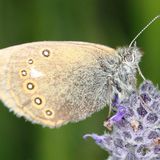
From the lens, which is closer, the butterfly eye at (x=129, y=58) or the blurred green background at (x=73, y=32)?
the butterfly eye at (x=129, y=58)

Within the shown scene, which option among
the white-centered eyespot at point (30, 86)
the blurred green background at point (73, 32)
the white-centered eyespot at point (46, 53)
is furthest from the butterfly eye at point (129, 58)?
the blurred green background at point (73, 32)

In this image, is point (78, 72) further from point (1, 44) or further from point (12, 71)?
point (1, 44)

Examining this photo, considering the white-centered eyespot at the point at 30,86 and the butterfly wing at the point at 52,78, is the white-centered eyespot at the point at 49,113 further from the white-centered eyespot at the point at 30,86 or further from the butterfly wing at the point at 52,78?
the white-centered eyespot at the point at 30,86

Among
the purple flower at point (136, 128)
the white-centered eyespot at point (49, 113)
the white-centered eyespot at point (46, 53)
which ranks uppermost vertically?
the white-centered eyespot at point (46, 53)

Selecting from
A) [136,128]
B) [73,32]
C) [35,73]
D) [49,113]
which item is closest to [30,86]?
[35,73]

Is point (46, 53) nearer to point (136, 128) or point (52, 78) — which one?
point (52, 78)

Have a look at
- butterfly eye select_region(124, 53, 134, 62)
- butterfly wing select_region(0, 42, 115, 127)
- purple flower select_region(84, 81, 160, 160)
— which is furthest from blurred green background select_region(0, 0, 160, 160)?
purple flower select_region(84, 81, 160, 160)
